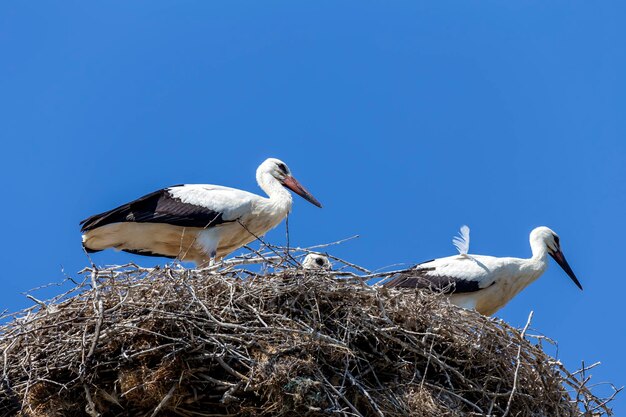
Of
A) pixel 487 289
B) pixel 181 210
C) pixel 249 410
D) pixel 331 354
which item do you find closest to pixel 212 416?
pixel 249 410

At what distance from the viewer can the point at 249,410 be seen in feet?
22.1

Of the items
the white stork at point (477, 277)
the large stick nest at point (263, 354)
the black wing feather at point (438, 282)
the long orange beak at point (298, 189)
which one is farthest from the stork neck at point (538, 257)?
the large stick nest at point (263, 354)

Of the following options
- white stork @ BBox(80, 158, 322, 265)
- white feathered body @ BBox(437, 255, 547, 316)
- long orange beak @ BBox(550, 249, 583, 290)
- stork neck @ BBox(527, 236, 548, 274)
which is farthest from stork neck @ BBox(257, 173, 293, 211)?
long orange beak @ BBox(550, 249, 583, 290)

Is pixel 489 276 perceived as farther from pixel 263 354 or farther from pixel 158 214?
pixel 263 354

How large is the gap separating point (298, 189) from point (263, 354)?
4008mm

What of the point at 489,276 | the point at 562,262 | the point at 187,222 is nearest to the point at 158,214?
the point at 187,222

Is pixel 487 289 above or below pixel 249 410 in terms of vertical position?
above

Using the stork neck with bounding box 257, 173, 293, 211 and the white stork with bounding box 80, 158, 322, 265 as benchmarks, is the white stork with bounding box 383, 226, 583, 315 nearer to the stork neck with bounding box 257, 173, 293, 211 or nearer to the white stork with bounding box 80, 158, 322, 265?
the stork neck with bounding box 257, 173, 293, 211

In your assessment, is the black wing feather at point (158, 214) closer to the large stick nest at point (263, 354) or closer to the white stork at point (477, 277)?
the white stork at point (477, 277)

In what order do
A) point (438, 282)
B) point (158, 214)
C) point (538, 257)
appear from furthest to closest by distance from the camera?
point (538, 257) < point (438, 282) < point (158, 214)

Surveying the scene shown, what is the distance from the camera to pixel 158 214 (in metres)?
9.66

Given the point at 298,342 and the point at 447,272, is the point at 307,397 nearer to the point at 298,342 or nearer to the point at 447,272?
the point at 298,342

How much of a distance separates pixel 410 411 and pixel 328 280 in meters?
0.94

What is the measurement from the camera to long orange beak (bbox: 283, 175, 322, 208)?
10703 mm
